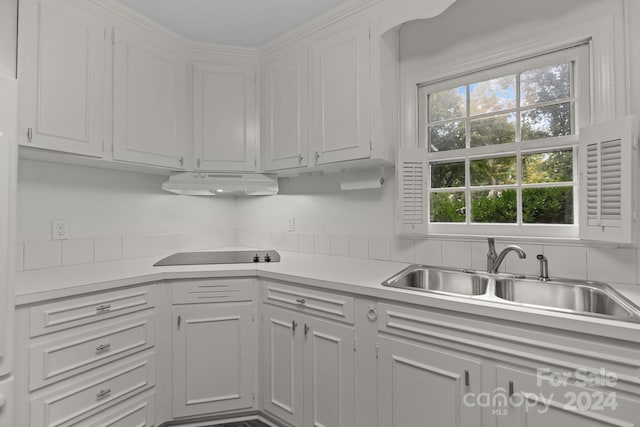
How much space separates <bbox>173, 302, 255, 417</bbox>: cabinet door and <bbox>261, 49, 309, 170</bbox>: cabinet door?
1.03m

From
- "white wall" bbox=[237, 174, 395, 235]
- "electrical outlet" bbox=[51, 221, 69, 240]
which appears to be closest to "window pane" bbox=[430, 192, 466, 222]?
"white wall" bbox=[237, 174, 395, 235]

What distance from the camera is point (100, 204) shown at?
84.7 inches

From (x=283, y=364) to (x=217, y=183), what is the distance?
52.0 inches

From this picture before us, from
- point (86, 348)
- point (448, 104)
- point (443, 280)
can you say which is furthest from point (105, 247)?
point (448, 104)

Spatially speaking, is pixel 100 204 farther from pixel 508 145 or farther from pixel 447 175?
pixel 508 145

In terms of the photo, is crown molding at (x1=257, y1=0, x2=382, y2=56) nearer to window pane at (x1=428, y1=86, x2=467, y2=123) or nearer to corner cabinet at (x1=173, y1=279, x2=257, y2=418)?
window pane at (x1=428, y1=86, x2=467, y2=123)

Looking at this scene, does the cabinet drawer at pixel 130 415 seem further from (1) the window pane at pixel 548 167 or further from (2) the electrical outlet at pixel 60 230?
(1) the window pane at pixel 548 167

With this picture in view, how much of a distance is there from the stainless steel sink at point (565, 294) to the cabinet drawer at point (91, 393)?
6.27 feet

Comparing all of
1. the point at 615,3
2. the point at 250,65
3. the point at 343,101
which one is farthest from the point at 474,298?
the point at 250,65

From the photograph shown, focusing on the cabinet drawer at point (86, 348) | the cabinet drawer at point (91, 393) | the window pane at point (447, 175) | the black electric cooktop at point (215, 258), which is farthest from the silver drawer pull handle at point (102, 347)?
the window pane at point (447, 175)

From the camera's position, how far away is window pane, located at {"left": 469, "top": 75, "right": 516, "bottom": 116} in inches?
71.8

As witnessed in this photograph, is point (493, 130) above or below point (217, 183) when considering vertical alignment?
above

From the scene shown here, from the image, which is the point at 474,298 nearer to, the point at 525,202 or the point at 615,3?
the point at 525,202

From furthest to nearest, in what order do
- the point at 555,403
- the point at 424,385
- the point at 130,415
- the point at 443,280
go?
the point at 443,280
the point at 130,415
the point at 424,385
the point at 555,403
